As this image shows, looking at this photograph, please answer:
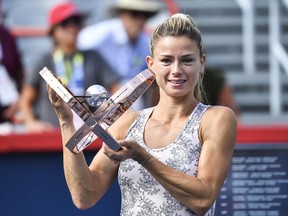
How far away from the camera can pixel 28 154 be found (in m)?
5.07

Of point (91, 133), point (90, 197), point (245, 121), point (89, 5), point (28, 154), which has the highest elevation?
point (91, 133)

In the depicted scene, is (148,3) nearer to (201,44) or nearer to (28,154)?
(28,154)

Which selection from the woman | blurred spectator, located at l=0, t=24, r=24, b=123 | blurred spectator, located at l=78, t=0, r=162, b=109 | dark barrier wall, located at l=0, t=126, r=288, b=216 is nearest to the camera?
the woman

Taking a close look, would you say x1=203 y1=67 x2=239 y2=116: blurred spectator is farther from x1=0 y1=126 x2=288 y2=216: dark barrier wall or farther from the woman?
the woman

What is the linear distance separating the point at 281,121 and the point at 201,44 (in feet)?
18.2

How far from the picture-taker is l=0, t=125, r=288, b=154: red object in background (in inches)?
193

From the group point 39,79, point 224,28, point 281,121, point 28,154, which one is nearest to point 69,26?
point 39,79

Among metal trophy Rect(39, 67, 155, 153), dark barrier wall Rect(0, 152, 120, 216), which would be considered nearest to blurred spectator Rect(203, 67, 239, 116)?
dark barrier wall Rect(0, 152, 120, 216)

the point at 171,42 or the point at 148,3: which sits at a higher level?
the point at 171,42

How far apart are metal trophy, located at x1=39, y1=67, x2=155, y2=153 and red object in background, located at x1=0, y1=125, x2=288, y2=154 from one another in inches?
63.3

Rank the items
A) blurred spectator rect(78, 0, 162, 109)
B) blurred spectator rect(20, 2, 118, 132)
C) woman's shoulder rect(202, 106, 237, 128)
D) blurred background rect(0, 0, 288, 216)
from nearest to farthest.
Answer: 1. woman's shoulder rect(202, 106, 237, 128)
2. blurred spectator rect(20, 2, 118, 132)
3. blurred spectator rect(78, 0, 162, 109)
4. blurred background rect(0, 0, 288, 216)

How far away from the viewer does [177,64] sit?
3.39 m

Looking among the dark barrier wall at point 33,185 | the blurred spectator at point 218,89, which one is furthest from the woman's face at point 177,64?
the blurred spectator at point 218,89

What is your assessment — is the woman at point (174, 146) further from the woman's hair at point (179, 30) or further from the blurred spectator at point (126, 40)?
the blurred spectator at point (126, 40)
